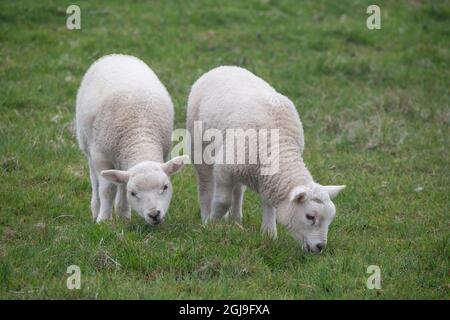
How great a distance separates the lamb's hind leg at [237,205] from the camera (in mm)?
7539

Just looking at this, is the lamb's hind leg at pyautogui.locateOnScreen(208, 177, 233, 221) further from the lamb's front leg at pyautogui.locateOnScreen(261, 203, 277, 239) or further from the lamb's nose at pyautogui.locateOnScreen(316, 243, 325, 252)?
the lamb's nose at pyautogui.locateOnScreen(316, 243, 325, 252)

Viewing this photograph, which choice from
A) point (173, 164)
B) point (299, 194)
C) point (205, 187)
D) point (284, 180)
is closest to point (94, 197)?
point (205, 187)

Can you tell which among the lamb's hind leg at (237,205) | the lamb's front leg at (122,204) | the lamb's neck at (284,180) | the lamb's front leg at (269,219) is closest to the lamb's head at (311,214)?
the lamb's neck at (284,180)

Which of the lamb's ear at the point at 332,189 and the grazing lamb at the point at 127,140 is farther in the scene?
the grazing lamb at the point at 127,140

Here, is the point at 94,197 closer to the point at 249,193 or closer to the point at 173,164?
the point at 173,164

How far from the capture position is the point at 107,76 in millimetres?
7691

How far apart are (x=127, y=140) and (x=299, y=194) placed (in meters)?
1.85

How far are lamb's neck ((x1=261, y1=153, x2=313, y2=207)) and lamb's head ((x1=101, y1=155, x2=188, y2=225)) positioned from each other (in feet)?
2.99

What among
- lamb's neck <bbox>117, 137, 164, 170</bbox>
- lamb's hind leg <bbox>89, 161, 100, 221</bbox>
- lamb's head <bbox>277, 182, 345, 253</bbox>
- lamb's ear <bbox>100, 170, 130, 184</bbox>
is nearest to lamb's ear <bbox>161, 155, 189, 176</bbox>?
lamb's neck <bbox>117, 137, 164, 170</bbox>

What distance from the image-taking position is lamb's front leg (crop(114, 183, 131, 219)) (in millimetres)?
7332

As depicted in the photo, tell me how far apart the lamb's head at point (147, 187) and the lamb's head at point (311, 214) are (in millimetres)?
1099

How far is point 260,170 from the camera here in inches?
262

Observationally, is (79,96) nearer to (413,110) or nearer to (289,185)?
(289,185)

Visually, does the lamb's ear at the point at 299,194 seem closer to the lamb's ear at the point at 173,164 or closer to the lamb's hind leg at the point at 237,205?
the lamb's ear at the point at 173,164
